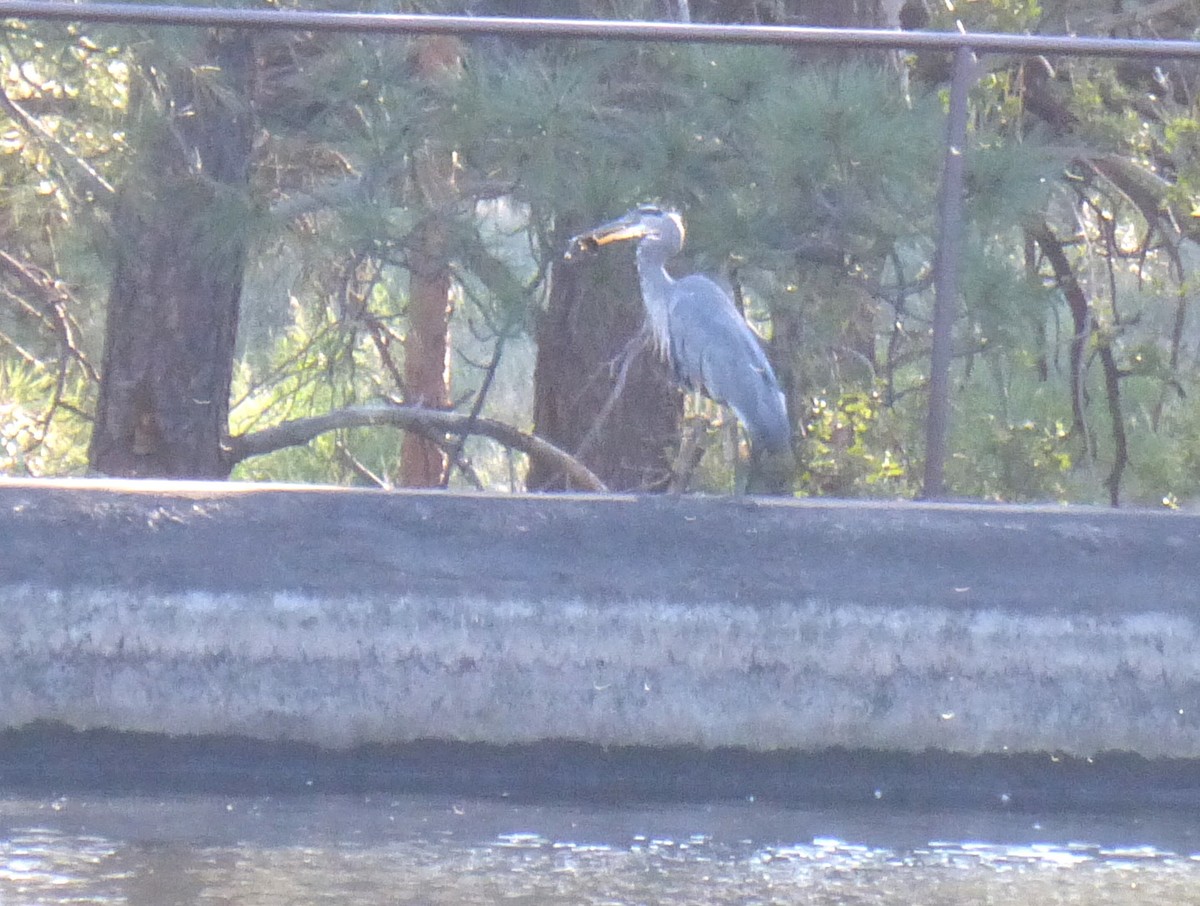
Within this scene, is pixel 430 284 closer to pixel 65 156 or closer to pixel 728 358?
pixel 65 156

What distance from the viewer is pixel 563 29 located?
378 centimetres

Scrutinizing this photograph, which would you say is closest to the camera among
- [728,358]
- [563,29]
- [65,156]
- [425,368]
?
[563,29]

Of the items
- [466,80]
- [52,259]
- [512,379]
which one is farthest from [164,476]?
[512,379]

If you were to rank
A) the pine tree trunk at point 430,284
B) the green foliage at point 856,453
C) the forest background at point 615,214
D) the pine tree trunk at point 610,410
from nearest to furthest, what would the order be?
the forest background at point 615,214
the pine tree trunk at point 430,284
the green foliage at point 856,453
the pine tree trunk at point 610,410

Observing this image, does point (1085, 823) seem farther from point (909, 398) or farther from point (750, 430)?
point (909, 398)

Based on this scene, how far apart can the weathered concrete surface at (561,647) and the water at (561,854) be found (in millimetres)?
151

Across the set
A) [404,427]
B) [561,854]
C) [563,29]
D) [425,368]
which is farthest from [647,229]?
[425,368]

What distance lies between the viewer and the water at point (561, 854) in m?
2.71

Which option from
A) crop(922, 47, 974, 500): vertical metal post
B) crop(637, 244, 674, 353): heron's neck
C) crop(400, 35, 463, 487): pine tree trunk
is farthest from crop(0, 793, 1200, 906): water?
crop(400, 35, 463, 487): pine tree trunk

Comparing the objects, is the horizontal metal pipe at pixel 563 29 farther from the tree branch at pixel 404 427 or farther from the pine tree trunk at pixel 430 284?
the tree branch at pixel 404 427

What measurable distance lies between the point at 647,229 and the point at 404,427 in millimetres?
2731

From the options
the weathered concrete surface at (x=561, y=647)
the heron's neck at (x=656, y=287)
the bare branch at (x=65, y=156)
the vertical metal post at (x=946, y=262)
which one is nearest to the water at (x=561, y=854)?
the weathered concrete surface at (x=561, y=647)

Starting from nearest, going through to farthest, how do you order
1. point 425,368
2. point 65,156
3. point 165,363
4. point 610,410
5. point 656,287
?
point 656,287 → point 65,156 → point 165,363 → point 610,410 → point 425,368

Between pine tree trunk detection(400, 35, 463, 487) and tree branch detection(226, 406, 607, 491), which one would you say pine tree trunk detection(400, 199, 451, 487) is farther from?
tree branch detection(226, 406, 607, 491)
